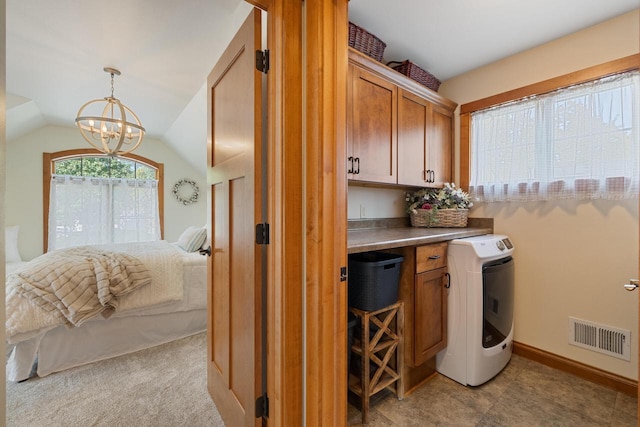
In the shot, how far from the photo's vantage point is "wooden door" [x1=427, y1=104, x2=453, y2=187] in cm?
236

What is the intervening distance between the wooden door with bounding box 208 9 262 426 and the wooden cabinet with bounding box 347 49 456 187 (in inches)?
28.6

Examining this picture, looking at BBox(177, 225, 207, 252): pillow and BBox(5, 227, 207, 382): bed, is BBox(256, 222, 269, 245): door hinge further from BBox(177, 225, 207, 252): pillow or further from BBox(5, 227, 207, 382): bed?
BBox(177, 225, 207, 252): pillow

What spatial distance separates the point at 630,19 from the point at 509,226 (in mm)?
1491

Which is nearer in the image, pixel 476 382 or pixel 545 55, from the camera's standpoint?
pixel 476 382

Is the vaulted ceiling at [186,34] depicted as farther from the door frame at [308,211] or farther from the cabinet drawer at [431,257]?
the cabinet drawer at [431,257]

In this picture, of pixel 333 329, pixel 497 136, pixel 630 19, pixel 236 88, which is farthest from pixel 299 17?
pixel 630 19

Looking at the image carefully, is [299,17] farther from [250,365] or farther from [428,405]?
[428,405]

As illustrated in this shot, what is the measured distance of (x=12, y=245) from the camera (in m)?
3.37

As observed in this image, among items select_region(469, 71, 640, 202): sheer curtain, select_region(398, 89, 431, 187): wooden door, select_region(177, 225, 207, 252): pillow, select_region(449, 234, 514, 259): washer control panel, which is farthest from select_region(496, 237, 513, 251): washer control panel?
select_region(177, 225, 207, 252): pillow

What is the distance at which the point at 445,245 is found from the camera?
1824 millimetres

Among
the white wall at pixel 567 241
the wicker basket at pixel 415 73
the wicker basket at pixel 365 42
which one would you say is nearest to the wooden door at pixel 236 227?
the wicker basket at pixel 365 42

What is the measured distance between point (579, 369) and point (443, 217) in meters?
1.35

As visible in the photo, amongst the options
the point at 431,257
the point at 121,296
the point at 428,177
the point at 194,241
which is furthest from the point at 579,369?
the point at 194,241

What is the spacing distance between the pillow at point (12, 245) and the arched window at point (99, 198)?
17.6 inches
